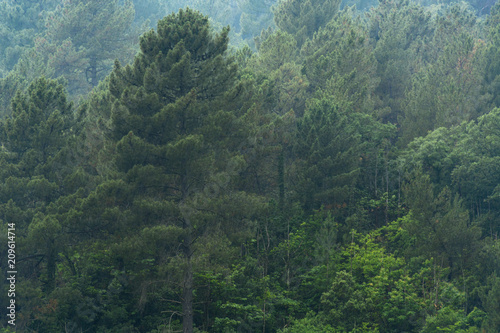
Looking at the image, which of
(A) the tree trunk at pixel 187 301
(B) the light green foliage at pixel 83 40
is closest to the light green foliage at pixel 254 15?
(B) the light green foliage at pixel 83 40

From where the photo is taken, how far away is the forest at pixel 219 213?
20.0 m

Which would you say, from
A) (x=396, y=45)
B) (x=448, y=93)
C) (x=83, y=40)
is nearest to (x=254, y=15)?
(x=83, y=40)

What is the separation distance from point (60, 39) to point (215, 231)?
38.7 m

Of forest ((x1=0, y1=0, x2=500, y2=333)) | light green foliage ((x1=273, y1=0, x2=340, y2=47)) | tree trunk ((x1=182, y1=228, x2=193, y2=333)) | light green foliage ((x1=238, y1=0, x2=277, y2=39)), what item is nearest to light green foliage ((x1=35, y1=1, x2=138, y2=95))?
light green foliage ((x1=273, y1=0, x2=340, y2=47))

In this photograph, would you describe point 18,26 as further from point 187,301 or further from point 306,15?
point 187,301

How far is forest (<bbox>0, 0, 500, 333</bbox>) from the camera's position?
786 inches

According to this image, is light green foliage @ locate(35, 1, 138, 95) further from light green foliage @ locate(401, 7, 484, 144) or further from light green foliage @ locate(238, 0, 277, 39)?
light green foliage @ locate(401, 7, 484, 144)

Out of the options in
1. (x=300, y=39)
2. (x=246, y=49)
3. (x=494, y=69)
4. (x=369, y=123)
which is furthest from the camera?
(x=300, y=39)

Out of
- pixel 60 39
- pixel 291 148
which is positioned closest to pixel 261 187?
pixel 291 148

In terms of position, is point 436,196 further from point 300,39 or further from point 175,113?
point 300,39

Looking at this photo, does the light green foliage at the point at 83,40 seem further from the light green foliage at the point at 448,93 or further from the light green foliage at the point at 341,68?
the light green foliage at the point at 448,93

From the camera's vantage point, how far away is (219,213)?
20844 mm

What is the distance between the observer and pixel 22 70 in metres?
39.0

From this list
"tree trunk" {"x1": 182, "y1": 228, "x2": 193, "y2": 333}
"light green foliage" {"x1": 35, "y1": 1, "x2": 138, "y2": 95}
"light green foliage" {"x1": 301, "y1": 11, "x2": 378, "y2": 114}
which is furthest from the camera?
"light green foliage" {"x1": 35, "y1": 1, "x2": 138, "y2": 95}
